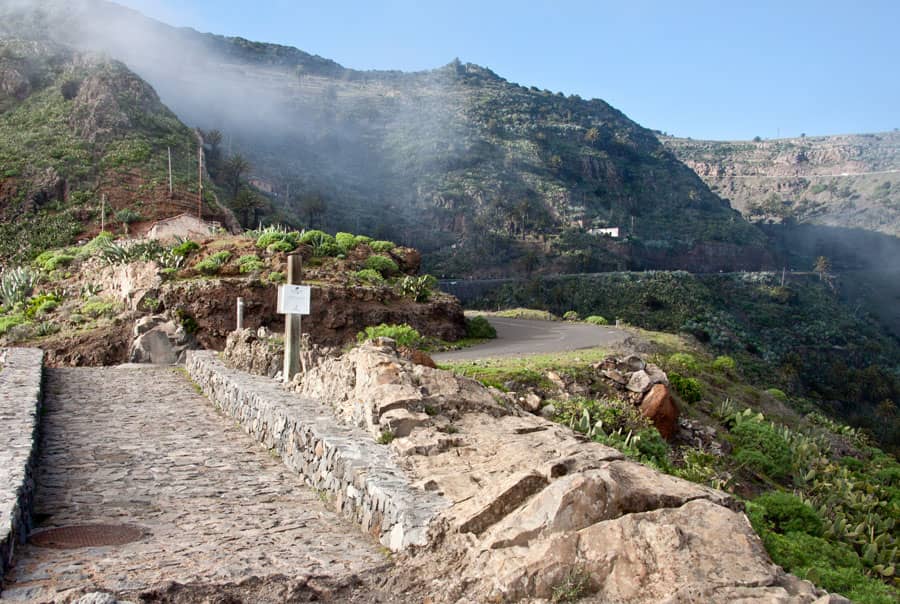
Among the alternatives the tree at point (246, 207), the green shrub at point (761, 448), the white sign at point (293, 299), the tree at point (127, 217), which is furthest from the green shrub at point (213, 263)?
the tree at point (246, 207)

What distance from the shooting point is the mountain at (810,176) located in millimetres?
105188

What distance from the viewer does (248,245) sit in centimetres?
2053

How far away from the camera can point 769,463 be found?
1323 centimetres

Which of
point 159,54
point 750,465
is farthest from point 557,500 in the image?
point 159,54

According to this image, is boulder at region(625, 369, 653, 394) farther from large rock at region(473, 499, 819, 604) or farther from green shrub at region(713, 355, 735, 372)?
large rock at region(473, 499, 819, 604)

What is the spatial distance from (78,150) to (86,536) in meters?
38.6

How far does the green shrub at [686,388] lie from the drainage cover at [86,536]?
1209 centimetres

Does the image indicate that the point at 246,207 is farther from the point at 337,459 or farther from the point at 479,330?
the point at 337,459

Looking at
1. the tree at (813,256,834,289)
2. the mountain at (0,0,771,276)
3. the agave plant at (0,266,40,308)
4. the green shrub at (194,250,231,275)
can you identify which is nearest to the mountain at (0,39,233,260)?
the mountain at (0,0,771,276)

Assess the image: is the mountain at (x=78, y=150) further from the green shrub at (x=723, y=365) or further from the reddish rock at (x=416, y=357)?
the reddish rock at (x=416, y=357)

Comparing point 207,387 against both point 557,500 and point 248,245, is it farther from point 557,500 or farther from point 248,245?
point 248,245

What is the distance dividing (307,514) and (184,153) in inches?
1582

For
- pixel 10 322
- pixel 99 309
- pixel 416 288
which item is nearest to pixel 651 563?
pixel 416 288

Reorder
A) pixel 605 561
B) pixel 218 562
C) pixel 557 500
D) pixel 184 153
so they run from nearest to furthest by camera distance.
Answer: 1. pixel 605 561
2. pixel 557 500
3. pixel 218 562
4. pixel 184 153
